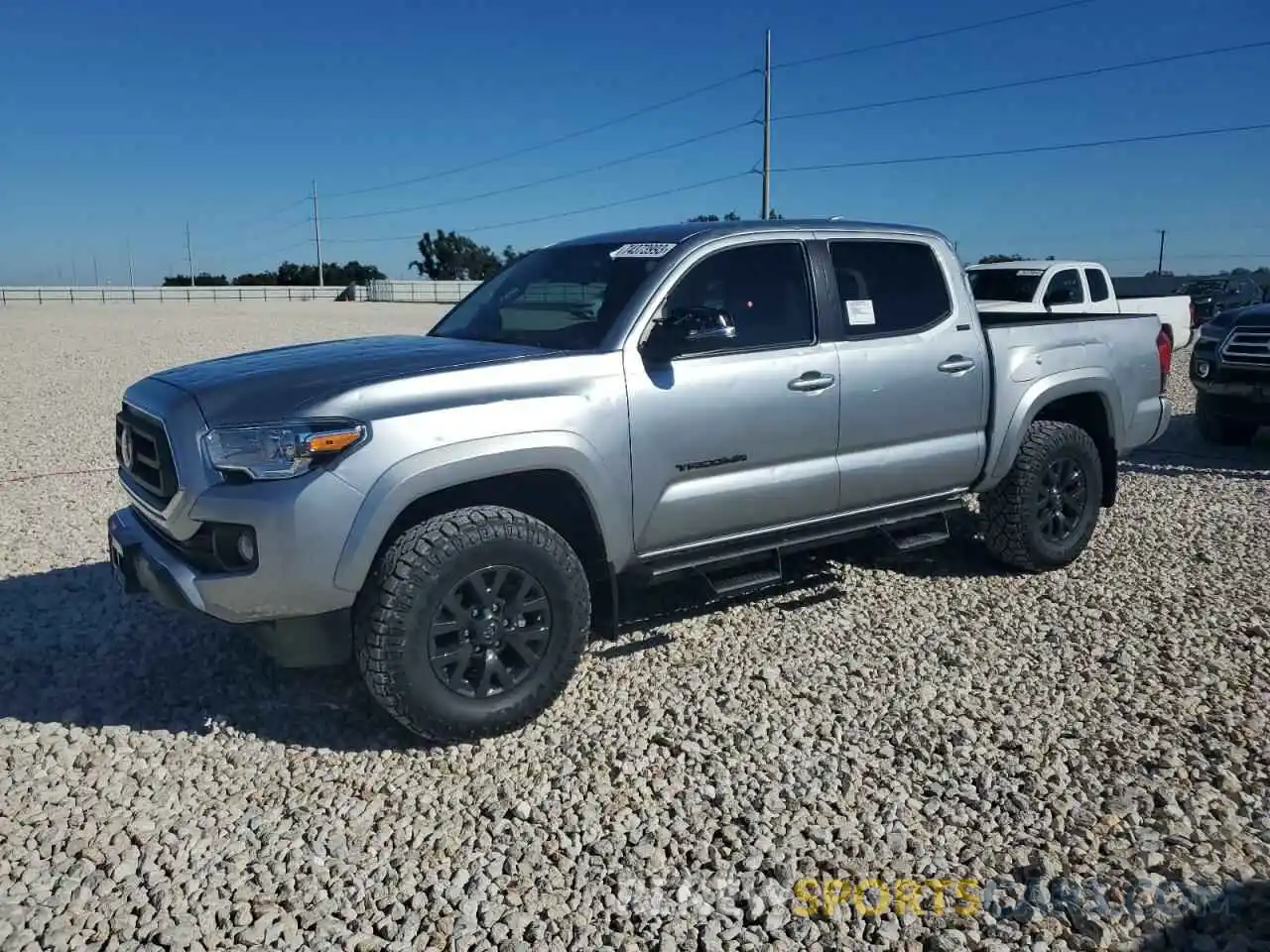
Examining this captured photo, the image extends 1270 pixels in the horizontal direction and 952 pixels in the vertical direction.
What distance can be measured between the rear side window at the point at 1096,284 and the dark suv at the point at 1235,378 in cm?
357

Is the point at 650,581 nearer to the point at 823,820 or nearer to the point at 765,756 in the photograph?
the point at 765,756

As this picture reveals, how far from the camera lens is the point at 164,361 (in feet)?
61.5

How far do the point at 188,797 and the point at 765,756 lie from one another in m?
2.06

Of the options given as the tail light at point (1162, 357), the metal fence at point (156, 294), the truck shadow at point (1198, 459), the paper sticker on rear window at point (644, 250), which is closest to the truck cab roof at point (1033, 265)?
the truck shadow at point (1198, 459)

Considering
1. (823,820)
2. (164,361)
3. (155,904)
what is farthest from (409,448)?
(164,361)

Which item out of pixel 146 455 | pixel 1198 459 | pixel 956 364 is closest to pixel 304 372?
pixel 146 455

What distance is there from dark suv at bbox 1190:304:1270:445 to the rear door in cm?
572

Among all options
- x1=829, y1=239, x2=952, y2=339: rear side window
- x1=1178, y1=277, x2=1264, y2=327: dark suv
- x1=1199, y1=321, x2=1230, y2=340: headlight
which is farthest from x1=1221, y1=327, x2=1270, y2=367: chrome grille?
x1=1178, y1=277, x2=1264, y2=327: dark suv

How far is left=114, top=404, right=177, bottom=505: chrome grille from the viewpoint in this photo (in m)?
3.79

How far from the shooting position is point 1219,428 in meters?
10.3

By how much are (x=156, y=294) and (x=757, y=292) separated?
72.9m

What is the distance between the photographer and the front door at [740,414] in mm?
4250

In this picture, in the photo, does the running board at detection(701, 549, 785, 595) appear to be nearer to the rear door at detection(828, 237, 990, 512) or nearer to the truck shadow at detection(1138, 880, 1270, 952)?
the rear door at detection(828, 237, 990, 512)

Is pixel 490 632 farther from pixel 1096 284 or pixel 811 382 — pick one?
pixel 1096 284
